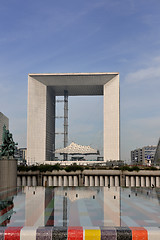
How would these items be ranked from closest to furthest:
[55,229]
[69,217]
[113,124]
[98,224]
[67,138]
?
[55,229], [98,224], [69,217], [113,124], [67,138]

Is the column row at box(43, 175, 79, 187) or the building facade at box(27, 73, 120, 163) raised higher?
the building facade at box(27, 73, 120, 163)

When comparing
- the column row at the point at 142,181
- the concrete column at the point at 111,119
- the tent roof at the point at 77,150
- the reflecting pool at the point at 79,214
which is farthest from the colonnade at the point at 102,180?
the tent roof at the point at 77,150

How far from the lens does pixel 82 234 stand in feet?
43.1

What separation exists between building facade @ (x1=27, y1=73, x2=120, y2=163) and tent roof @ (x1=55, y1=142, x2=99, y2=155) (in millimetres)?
14016

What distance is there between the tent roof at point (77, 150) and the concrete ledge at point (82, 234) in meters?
176

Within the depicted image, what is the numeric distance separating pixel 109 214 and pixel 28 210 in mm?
5556

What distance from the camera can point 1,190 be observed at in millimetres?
33562

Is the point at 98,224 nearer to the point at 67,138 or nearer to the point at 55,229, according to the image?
the point at 55,229

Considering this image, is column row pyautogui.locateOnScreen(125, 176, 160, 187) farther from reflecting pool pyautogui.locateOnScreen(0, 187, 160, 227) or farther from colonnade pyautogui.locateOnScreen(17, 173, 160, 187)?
reflecting pool pyautogui.locateOnScreen(0, 187, 160, 227)

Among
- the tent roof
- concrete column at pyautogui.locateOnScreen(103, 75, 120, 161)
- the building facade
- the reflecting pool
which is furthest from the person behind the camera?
the tent roof

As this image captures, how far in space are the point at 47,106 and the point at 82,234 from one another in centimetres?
17025

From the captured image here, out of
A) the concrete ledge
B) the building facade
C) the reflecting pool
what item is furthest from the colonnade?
the building facade

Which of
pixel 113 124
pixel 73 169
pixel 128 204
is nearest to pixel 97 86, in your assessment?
pixel 113 124

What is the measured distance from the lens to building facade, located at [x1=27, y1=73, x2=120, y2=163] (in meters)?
173
